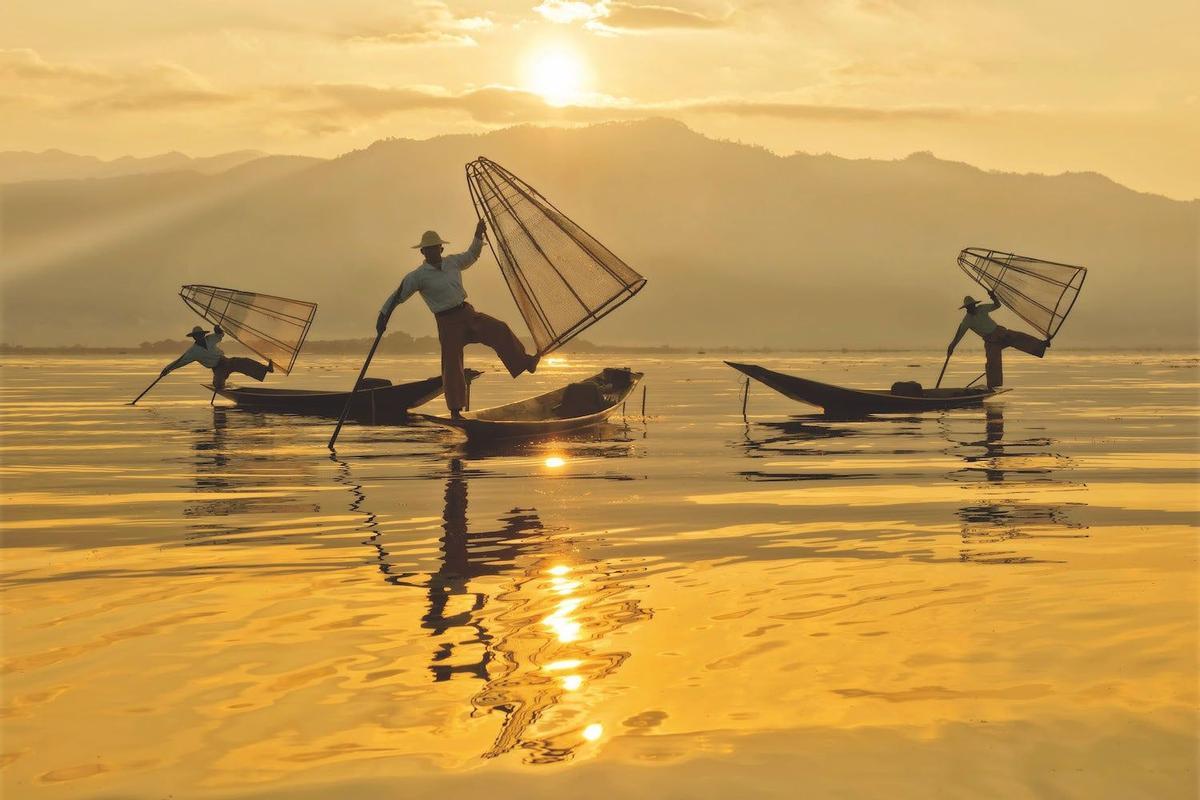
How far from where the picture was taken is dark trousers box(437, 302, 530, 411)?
67.9 feet

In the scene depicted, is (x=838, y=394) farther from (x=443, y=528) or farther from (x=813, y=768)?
(x=813, y=768)

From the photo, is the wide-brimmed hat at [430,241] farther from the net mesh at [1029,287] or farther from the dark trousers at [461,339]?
the net mesh at [1029,287]

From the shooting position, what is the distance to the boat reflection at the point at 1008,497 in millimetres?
11352

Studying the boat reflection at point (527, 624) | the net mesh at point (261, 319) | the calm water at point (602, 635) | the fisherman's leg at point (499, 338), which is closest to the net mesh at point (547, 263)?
the fisherman's leg at point (499, 338)

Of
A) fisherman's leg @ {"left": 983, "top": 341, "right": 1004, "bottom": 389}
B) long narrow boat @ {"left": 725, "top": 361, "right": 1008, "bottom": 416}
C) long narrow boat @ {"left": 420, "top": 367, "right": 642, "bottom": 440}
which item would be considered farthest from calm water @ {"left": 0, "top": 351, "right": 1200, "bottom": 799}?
fisherman's leg @ {"left": 983, "top": 341, "right": 1004, "bottom": 389}

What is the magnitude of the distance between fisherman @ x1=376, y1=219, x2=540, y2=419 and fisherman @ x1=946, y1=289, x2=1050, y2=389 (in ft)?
43.8

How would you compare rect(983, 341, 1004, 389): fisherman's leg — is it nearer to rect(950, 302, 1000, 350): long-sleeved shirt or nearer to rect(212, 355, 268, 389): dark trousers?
rect(950, 302, 1000, 350): long-sleeved shirt

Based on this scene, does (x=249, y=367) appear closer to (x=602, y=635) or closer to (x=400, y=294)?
(x=400, y=294)

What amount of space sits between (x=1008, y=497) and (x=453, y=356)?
964 centimetres

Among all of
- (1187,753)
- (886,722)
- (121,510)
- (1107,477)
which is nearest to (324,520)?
(121,510)

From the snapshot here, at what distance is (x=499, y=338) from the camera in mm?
21094

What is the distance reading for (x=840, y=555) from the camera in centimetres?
1091

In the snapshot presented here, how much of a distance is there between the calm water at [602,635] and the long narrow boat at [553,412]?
3450 mm

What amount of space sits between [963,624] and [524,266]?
547 inches
